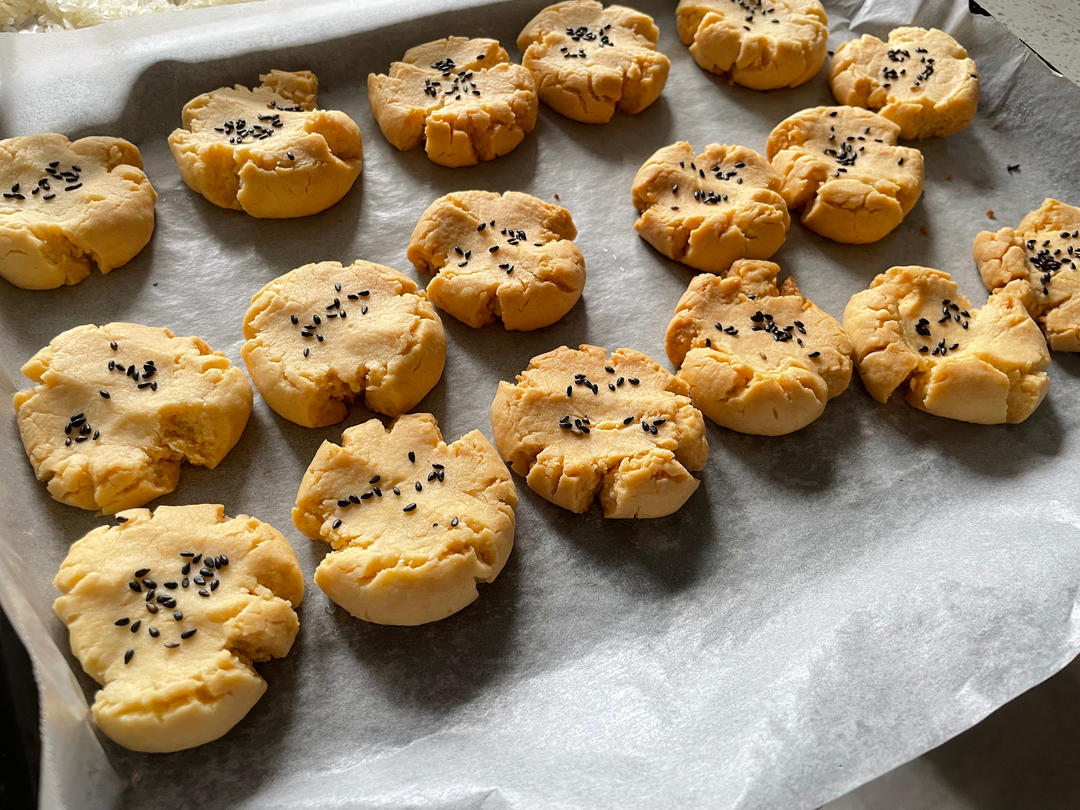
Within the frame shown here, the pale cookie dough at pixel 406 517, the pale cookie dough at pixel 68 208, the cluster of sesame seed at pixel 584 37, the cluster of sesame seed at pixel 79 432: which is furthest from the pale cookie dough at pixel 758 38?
the cluster of sesame seed at pixel 79 432

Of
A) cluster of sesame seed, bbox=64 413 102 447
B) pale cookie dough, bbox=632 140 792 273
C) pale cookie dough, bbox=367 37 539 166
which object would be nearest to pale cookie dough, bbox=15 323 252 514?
cluster of sesame seed, bbox=64 413 102 447

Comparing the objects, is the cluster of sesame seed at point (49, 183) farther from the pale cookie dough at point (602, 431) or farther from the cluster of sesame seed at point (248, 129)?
the pale cookie dough at point (602, 431)

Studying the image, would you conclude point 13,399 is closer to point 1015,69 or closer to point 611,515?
point 611,515

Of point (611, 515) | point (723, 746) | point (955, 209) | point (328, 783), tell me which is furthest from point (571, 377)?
point (955, 209)

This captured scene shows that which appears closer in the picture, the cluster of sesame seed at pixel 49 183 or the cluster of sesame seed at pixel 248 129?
the cluster of sesame seed at pixel 49 183

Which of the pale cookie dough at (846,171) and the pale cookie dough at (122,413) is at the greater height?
the pale cookie dough at (846,171)

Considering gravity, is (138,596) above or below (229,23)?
below

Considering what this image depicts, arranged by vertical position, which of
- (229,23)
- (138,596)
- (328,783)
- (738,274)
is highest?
(229,23)
